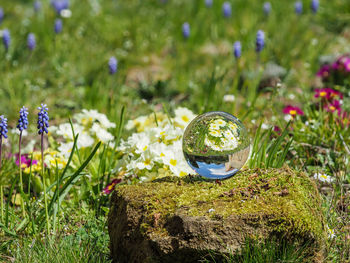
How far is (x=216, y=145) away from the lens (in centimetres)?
228

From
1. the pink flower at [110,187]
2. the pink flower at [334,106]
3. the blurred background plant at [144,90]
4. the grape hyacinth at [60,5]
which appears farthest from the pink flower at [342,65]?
the grape hyacinth at [60,5]

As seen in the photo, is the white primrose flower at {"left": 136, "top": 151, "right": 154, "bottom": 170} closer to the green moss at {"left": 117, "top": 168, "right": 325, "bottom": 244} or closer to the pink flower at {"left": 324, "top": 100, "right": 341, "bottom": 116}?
the green moss at {"left": 117, "top": 168, "right": 325, "bottom": 244}

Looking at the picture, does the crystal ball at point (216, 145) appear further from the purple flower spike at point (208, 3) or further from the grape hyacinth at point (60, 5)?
the grape hyacinth at point (60, 5)

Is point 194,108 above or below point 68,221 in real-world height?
above

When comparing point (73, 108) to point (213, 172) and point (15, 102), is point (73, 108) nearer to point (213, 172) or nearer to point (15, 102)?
point (15, 102)

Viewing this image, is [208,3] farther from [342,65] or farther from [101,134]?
[101,134]

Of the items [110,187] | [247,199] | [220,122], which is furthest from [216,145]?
[110,187]

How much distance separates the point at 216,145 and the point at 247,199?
0.32 meters

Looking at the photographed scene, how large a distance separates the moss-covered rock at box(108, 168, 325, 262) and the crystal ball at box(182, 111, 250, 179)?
0.10m

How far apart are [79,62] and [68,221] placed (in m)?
3.17

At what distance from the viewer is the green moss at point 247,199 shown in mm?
2029

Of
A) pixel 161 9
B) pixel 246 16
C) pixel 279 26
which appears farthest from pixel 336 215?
pixel 161 9

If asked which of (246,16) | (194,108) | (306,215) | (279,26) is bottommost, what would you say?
(306,215)

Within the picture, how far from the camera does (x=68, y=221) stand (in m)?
2.73
